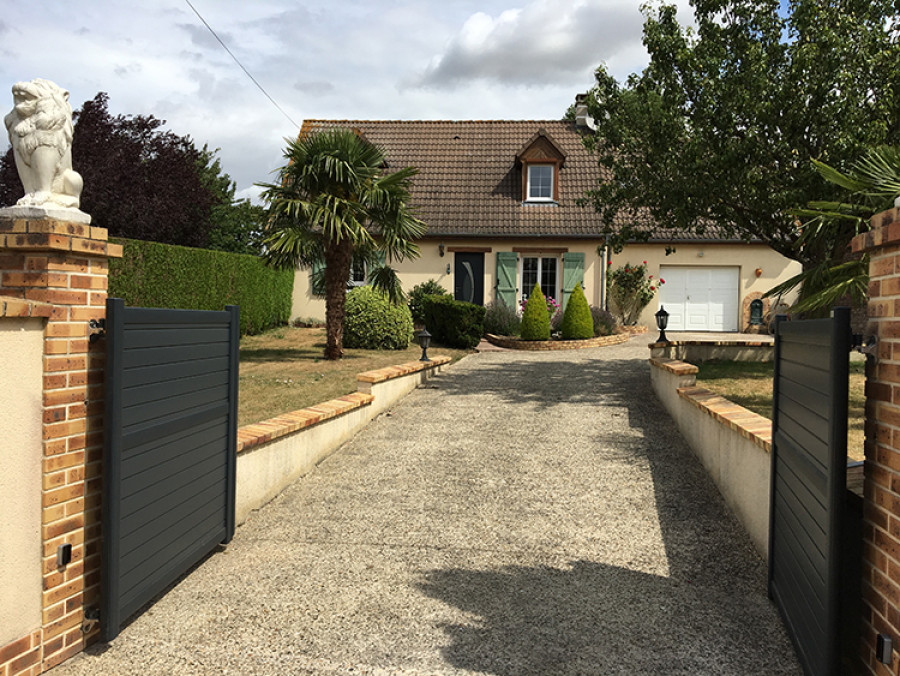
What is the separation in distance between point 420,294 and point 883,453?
1598cm

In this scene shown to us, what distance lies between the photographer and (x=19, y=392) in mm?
2854

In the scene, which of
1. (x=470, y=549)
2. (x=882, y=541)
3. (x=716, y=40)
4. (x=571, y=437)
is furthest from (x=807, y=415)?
(x=716, y=40)

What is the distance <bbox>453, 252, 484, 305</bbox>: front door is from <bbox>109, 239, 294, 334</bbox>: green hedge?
4.78 m

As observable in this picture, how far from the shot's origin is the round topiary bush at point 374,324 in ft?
45.5

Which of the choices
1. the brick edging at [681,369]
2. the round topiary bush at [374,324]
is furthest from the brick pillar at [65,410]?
the round topiary bush at [374,324]

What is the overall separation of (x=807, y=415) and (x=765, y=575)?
5.33ft

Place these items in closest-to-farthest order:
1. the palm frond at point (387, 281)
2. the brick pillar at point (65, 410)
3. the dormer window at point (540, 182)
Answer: the brick pillar at point (65, 410)
the palm frond at point (387, 281)
the dormer window at point (540, 182)

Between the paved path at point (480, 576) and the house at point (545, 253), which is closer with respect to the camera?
the paved path at point (480, 576)

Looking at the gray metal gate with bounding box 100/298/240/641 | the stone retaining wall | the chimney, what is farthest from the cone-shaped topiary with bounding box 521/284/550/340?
the gray metal gate with bounding box 100/298/240/641

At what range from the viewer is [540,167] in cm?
2019

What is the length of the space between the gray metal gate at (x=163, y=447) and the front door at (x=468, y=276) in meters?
15.0

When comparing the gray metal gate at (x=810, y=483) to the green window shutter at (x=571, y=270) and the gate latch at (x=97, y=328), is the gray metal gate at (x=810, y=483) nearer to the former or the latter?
the gate latch at (x=97, y=328)

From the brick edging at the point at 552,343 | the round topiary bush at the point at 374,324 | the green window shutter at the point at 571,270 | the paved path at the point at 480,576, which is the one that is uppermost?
the green window shutter at the point at 571,270

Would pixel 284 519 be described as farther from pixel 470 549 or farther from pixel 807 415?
pixel 807 415
